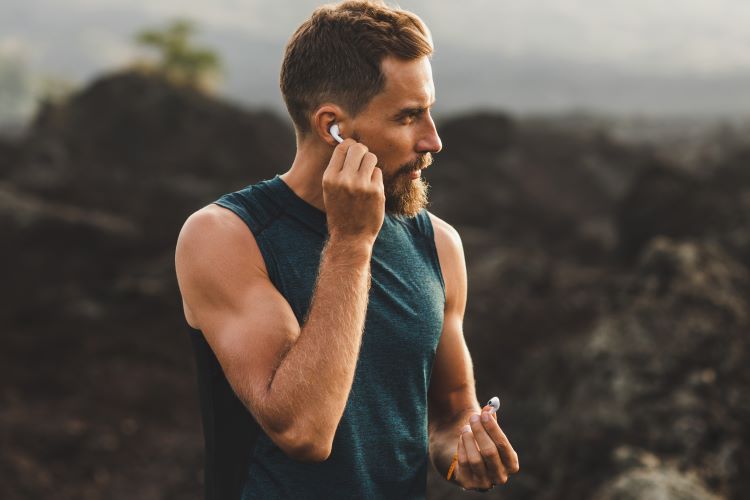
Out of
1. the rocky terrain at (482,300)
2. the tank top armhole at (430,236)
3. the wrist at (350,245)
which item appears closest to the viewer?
the wrist at (350,245)

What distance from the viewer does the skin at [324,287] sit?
2242 mm

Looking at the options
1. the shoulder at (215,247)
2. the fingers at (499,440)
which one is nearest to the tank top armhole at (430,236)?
the fingers at (499,440)

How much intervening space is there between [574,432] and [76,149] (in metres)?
28.1

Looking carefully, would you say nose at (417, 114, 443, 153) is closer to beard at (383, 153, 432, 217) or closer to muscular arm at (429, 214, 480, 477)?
beard at (383, 153, 432, 217)

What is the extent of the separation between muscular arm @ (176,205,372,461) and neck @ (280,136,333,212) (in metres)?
0.28

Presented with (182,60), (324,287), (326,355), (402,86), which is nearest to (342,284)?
(324,287)

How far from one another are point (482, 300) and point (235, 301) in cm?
1339

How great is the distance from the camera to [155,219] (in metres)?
22.8

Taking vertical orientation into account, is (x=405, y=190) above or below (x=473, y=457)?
above

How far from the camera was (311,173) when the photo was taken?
2.70 m

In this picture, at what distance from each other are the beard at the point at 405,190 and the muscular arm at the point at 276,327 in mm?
355

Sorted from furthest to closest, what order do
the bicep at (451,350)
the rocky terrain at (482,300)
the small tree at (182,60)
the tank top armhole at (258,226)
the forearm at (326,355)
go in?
the small tree at (182,60) → the rocky terrain at (482,300) → the bicep at (451,350) → the tank top armhole at (258,226) → the forearm at (326,355)

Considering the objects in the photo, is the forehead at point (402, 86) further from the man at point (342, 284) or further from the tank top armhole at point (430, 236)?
the tank top armhole at point (430, 236)

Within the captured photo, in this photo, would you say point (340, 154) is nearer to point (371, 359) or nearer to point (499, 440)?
point (371, 359)
